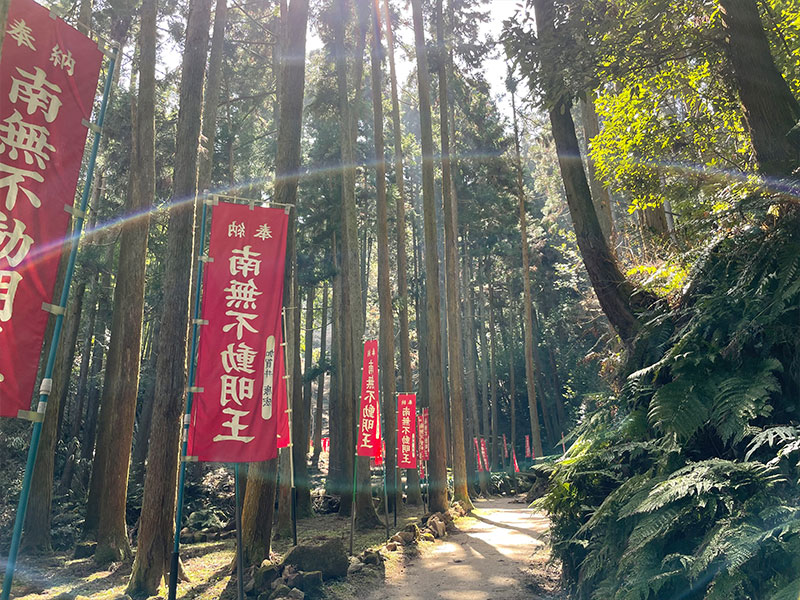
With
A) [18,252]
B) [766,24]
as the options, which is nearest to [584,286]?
[766,24]

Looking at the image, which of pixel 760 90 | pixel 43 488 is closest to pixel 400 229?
pixel 43 488

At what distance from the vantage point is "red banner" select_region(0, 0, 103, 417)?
129 inches

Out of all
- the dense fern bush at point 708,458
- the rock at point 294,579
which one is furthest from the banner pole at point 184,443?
the dense fern bush at point 708,458

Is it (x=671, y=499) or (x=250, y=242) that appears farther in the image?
(x=250, y=242)

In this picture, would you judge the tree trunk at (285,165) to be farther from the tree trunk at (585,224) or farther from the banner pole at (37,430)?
the banner pole at (37,430)

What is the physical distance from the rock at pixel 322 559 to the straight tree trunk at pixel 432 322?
6048 mm

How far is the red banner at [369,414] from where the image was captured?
1059 centimetres

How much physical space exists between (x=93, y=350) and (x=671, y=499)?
68.8ft

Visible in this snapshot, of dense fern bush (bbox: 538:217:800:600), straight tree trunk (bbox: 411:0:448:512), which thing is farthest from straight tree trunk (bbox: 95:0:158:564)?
straight tree trunk (bbox: 411:0:448:512)

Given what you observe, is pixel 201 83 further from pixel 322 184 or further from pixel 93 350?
pixel 93 350

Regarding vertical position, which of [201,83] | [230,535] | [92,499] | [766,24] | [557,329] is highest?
[557,329]

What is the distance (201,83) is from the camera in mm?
8086

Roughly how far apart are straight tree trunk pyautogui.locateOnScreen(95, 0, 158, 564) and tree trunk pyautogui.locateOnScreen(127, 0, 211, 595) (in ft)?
5.03

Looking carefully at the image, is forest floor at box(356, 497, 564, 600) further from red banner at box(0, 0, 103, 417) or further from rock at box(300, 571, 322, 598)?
red banner at box(0, 0, 103, 417)
